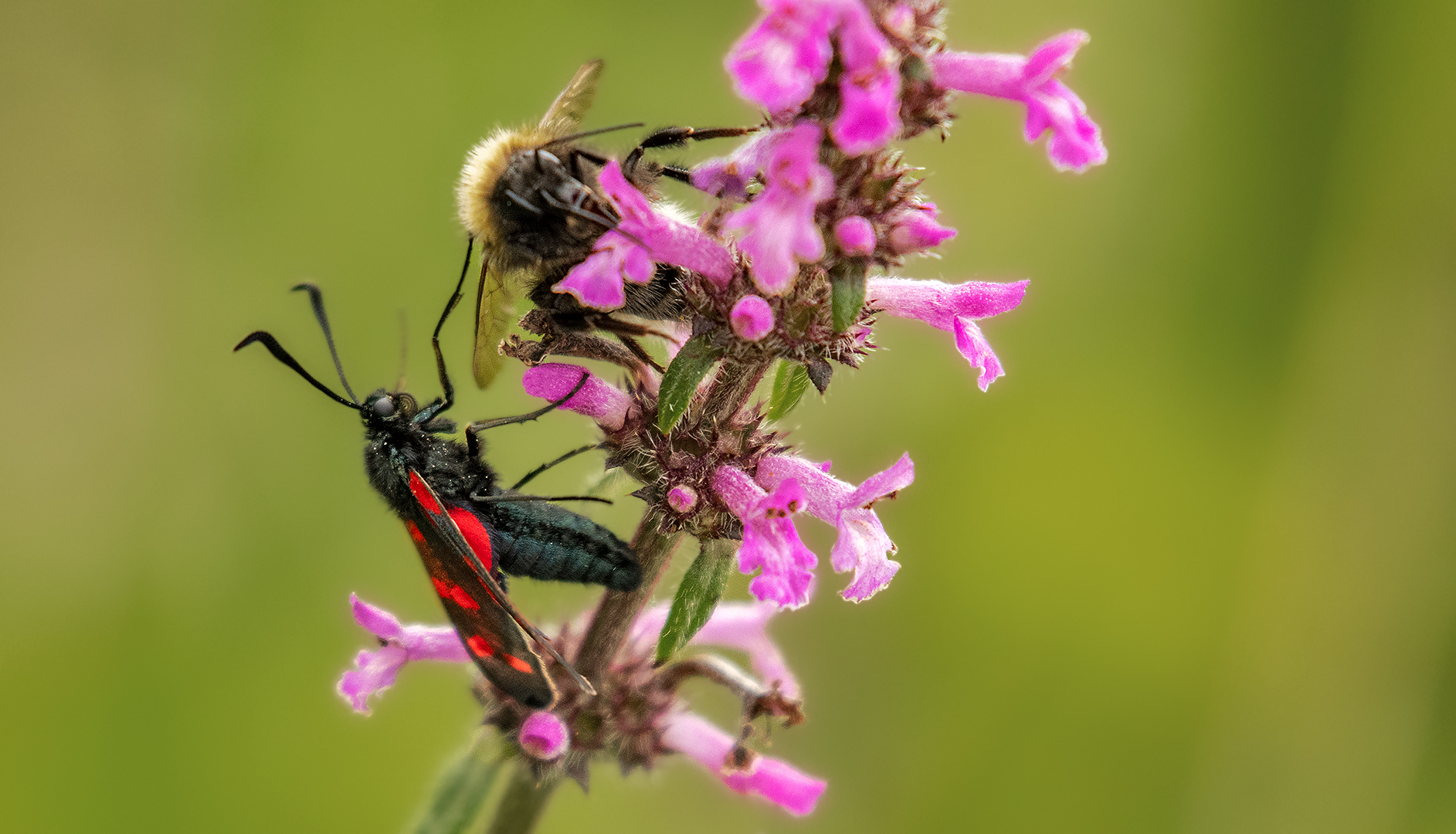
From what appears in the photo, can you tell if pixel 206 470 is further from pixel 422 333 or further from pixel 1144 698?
pixel 1144 698

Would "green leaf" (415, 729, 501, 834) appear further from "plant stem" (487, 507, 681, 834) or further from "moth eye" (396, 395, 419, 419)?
"moth eye" (396, 395, 419, 419)

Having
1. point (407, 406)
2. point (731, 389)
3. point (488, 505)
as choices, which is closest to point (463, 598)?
point (488, 505)

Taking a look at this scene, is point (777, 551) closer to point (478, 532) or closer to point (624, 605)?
point (624, 605)

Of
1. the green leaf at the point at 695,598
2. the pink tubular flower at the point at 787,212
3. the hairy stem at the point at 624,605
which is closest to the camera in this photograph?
the pink tubular flower at the point at 787,212

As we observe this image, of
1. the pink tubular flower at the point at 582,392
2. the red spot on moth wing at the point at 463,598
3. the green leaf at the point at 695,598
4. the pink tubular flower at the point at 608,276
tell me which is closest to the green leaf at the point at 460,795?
the red spot on moth wing at the point at 463,598

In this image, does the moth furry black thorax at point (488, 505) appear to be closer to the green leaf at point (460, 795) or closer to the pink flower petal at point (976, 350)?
the green leaf at point (460, 795)

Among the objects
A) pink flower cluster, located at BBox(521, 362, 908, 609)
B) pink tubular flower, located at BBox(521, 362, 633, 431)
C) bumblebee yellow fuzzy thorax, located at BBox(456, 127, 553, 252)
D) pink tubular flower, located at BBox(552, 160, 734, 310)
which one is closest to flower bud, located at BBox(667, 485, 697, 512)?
pink flower cluster, located at BBox(521, 362, 908, 609)
